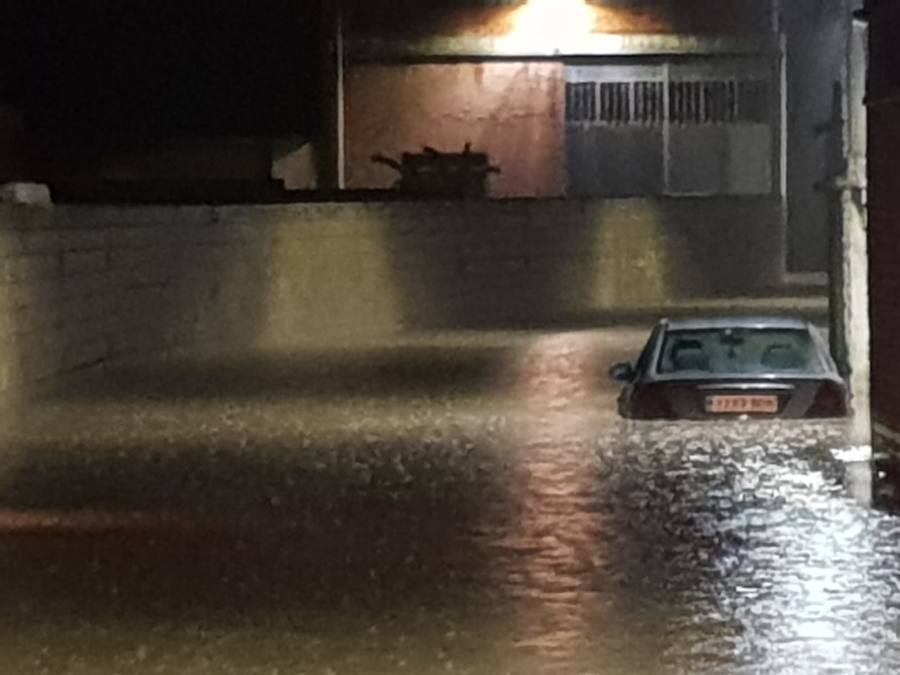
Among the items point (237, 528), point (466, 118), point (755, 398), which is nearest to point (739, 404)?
point (755, 398)

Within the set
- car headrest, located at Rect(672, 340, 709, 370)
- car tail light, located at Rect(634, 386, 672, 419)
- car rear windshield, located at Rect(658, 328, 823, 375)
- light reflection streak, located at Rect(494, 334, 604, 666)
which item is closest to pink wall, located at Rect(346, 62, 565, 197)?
light reflection streak, located at Rect(494, 334, 604, 666)

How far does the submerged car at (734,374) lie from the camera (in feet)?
61.0

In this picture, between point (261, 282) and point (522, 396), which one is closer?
point (522, 396)

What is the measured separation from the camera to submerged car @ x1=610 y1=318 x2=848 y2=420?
18.6 meters

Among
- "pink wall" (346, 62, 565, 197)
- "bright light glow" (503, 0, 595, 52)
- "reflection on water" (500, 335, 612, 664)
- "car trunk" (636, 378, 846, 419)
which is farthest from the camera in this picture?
"bright light glow" (503, 0, 595, 52)

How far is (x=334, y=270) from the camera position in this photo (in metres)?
A: 31.5

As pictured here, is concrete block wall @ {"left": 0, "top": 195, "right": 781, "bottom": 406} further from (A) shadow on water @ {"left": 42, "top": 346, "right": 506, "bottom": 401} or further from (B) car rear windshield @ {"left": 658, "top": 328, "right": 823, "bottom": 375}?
(B) car rear windshield @ {"left": 658, "top": 328, "right": 823, "bottom": 375}

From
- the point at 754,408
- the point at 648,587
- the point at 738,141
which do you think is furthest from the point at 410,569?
the point at 738,141

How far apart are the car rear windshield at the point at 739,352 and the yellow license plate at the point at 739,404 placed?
0.31m

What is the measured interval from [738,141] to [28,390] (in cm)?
2530

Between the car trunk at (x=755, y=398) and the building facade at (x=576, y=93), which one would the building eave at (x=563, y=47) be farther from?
the car trunk at (x=755, y=398)

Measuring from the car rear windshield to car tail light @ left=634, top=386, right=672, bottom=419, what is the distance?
312 millimetres

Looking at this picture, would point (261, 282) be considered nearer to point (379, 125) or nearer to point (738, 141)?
point (379, 125)

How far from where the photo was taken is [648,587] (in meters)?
11.2
